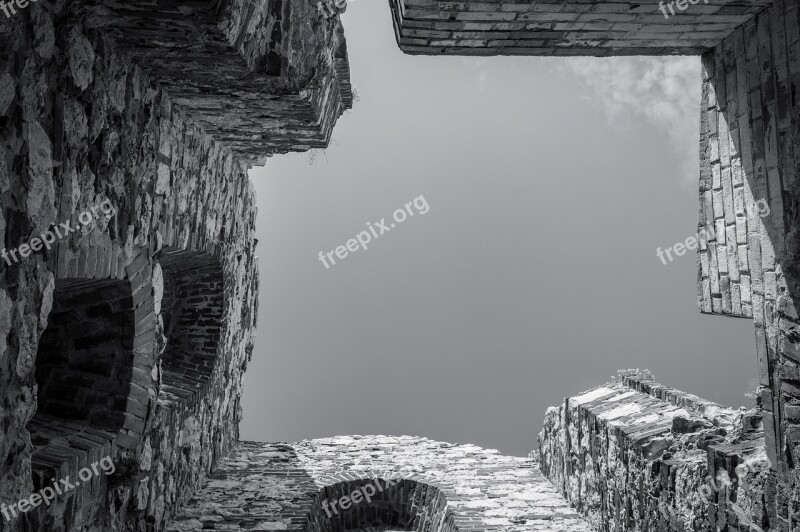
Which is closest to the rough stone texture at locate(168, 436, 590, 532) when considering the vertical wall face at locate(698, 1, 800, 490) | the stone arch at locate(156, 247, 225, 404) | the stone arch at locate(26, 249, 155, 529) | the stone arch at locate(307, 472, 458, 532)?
the stone arch at locate(307, 472, 458, 532)

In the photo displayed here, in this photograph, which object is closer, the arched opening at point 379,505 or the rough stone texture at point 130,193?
the rough stone texture at point 130,193

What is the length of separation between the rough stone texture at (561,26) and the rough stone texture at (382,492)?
4271mm

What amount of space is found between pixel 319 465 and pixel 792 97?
20.2 ft

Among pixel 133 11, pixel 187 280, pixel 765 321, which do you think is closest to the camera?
pixel 133 11

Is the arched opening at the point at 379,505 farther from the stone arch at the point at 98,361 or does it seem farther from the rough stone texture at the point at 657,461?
the stone arch at the point at 98,361

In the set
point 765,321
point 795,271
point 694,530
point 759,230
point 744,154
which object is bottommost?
point 694,530

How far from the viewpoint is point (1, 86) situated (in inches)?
96.0

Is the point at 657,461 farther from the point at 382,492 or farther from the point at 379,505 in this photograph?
the point at 379,505

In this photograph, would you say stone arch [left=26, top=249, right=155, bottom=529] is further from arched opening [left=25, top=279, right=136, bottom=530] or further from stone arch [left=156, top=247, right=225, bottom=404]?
stone arch [left=156, top=247, right=225, bottom=404]

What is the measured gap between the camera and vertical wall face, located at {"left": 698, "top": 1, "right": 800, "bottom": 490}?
122 inches

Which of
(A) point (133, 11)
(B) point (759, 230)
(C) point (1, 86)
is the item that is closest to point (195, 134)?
(A) point (133, 11)

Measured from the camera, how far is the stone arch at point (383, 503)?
22.4 feet

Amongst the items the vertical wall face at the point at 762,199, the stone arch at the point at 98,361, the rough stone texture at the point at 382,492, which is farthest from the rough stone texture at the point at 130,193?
the vertical wall face at the point at 762,199

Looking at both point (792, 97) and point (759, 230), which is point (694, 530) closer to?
point (759, 230)
